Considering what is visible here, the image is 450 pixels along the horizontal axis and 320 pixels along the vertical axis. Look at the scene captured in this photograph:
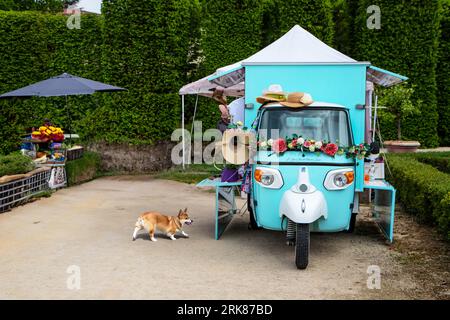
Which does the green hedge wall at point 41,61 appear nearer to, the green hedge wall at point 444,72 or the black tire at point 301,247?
the green hedge wall at point 444,72

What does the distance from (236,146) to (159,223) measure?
1.66 meters

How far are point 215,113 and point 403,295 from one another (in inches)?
509

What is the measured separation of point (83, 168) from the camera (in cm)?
1558

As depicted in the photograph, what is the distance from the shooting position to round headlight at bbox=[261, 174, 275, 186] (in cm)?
731

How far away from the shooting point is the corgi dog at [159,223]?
8.26 meters

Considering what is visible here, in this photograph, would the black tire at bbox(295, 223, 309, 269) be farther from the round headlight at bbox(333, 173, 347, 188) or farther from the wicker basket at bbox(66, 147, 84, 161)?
the wicker basket at bbox(66, 147, 84, 161)

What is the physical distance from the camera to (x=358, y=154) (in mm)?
7562

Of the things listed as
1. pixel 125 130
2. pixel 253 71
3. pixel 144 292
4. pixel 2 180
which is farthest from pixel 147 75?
pixel 144 292

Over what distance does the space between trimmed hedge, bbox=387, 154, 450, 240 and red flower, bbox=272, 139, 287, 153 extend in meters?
2.27

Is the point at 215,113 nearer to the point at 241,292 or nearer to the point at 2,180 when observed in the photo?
the point at 2,180

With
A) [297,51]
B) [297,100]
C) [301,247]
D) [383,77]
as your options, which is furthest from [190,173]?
[301,247]

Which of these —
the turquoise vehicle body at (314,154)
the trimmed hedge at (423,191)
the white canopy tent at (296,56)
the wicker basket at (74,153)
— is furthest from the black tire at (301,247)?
the wicker basket at (74,153)

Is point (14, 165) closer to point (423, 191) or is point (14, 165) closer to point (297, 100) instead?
point (297, 100)
